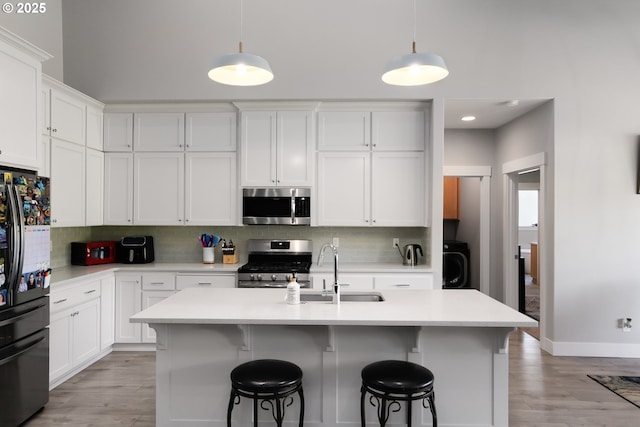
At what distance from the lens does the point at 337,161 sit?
4.40 m

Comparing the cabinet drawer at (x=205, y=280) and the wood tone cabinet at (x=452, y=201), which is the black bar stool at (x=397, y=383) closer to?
the cabinet drawer at (x=205, y=280)

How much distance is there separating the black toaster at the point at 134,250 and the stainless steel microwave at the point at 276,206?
1.13 m

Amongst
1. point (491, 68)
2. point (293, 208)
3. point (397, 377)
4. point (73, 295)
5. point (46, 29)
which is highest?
point (46, 29)

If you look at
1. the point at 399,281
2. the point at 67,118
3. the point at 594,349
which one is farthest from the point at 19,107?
the point at 594,349

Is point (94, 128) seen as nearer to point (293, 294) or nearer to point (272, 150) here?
point (272, 150)

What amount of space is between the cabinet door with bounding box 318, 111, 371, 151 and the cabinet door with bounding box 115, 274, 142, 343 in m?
2.32

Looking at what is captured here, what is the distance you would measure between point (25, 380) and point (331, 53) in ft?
12.3

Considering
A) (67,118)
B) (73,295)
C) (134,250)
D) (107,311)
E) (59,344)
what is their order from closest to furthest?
(59,344)
(73,295)
(67,118)
(107,311)
(134,250)

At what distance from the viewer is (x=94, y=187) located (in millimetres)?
4305

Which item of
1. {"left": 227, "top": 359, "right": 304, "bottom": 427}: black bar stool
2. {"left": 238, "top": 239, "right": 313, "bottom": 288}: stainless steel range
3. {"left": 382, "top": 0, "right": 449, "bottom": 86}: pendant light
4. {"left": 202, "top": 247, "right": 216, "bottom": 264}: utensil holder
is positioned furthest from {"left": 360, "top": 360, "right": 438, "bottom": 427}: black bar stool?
{"left": 202, "top": 247, "right": 216, "bottom": 264}: utensil holder

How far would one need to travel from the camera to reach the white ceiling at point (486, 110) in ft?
14.2

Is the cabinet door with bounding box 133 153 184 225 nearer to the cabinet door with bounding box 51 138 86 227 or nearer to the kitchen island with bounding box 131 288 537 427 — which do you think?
the cabinet door with bounding box 51 138 86 227

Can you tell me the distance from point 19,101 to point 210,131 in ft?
6.22

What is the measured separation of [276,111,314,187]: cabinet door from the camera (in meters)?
4.38
